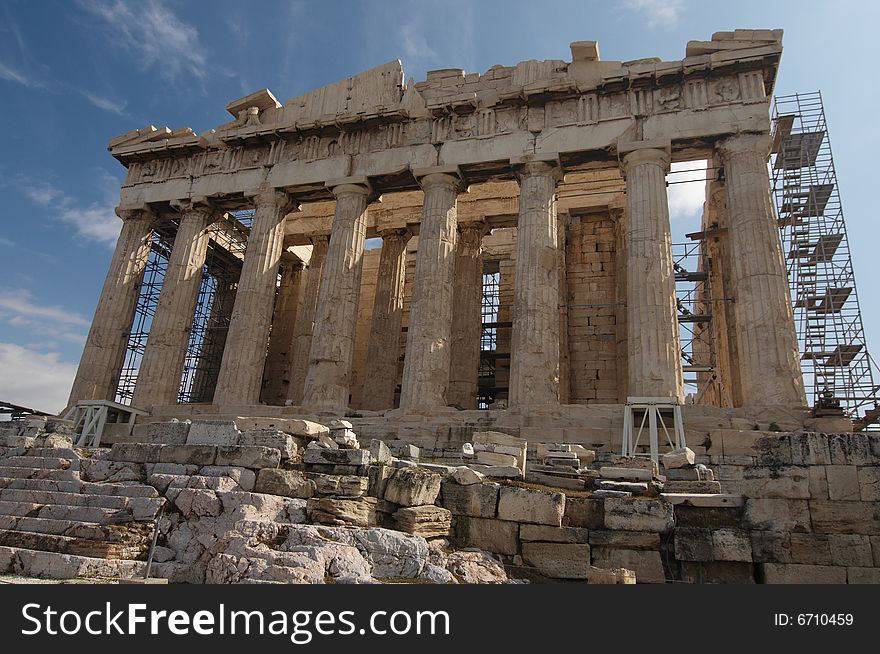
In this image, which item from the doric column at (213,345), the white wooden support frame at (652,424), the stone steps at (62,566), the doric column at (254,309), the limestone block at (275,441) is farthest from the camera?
the doric column at (213,345)

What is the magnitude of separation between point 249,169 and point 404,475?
1680 cm

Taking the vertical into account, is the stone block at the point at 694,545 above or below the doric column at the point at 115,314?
below

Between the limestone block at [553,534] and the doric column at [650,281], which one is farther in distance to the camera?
the doric column at [650,281]

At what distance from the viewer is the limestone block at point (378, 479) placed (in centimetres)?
853

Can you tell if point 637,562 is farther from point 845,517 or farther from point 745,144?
point 745,144

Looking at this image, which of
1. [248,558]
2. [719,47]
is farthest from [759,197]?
[248,558]

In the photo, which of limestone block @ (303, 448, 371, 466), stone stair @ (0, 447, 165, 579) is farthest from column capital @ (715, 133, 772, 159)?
stone stair @ (0, 447, 165, 579)

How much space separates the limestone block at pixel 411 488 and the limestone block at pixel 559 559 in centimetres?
140

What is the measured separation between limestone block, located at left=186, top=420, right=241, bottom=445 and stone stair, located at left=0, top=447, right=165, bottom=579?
4.31 feet

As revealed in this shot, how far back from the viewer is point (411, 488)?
8430mm

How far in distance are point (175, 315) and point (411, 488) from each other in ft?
50.6

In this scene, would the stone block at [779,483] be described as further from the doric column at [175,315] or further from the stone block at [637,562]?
the doric column at [175,315]

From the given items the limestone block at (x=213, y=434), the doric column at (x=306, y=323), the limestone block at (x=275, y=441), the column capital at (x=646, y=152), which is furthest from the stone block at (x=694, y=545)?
the doric column at (x=306, y=323)

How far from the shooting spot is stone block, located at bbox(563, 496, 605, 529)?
8336mm
